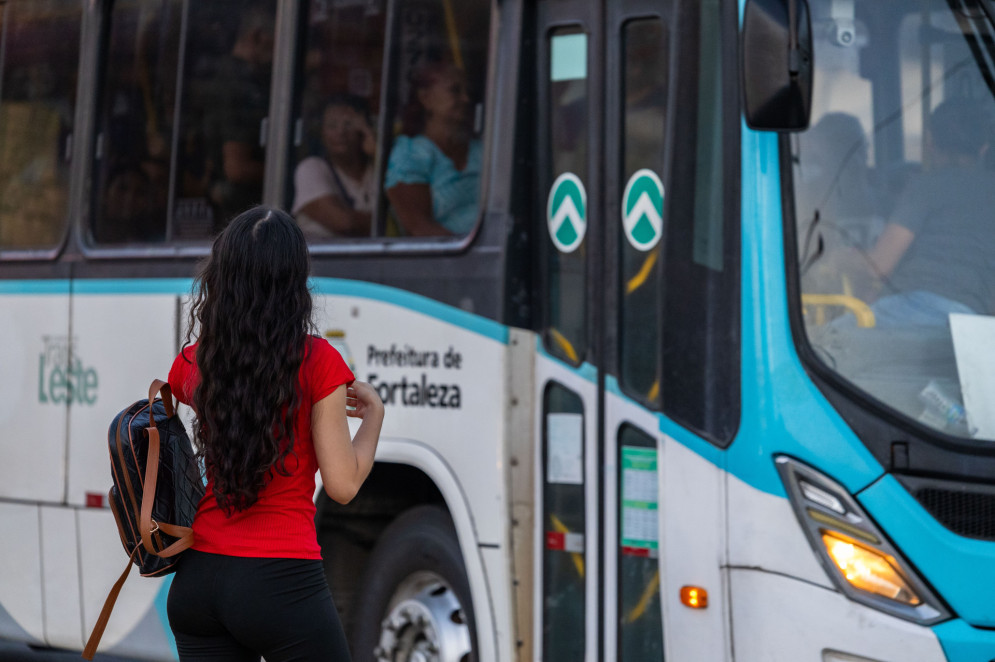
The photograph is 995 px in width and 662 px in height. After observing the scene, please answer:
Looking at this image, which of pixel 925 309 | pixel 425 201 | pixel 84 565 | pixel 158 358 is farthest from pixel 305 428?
pixel 84 565

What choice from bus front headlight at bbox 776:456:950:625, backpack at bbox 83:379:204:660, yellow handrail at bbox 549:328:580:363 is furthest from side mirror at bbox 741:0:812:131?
backpack at bbox 83:379:204:660

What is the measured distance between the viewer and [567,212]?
16.4 feet

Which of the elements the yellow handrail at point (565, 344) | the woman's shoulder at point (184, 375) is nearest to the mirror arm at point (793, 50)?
the yellow handrail at point (565, 344)

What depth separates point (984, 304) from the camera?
419cm

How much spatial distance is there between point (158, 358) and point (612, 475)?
7.84ft

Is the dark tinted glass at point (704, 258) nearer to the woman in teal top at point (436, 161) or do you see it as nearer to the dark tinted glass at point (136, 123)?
the woman in teal top at point (436, 161)

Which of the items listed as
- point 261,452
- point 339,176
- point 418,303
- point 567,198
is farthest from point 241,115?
point 261,452

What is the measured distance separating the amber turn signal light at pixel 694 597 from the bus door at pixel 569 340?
390 mm

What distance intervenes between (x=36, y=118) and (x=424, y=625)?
342 centimetres

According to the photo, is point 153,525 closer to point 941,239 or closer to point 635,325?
point 635,325

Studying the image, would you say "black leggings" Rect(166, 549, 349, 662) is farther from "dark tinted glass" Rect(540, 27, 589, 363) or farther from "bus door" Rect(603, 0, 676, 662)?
"dark tinted glass" Rect(540, 27, 589, 363)

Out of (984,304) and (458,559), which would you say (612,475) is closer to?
(458,559)

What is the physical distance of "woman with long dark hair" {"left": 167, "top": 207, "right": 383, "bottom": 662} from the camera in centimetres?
313

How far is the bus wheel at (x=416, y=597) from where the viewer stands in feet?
17.2
